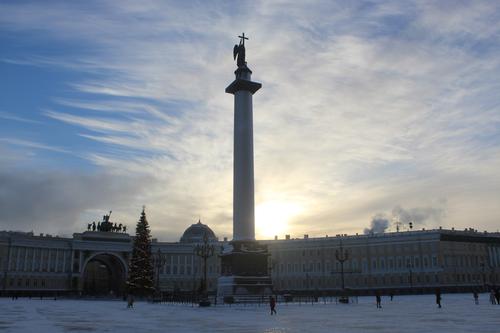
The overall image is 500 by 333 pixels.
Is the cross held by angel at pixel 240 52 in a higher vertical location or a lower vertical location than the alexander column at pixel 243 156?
higher

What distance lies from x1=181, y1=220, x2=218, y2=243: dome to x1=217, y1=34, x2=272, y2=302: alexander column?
8418 cm

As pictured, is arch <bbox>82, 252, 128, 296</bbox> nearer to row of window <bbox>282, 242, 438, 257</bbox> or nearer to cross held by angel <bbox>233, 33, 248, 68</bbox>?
row of window <bbox>282, 242, 438, 257</bbox>

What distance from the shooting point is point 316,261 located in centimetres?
12025

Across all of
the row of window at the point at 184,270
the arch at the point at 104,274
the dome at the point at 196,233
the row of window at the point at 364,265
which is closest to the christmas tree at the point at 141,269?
the arch at the point at 104,274

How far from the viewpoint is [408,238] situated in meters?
111

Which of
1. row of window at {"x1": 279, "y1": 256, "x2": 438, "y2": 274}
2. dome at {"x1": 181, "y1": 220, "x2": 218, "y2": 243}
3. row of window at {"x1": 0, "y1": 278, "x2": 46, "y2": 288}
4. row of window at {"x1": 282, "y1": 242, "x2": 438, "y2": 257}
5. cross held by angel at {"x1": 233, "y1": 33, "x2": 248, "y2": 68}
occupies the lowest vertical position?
row of window at {"x1": 0, "y1": 278, "x2": 46, "y2": 288}

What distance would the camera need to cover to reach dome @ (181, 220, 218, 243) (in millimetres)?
142125

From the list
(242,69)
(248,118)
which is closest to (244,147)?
(248,118)

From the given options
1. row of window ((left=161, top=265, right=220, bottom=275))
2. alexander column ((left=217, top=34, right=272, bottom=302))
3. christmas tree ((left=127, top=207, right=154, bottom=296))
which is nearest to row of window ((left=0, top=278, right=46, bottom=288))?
row of window ((left=161, top=265, right=220, bottom=275))

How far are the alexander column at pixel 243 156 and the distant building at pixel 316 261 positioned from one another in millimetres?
49515

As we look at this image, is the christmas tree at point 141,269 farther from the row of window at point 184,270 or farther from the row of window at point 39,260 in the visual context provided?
the row of window at point 184,270

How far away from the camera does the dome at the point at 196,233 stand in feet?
466

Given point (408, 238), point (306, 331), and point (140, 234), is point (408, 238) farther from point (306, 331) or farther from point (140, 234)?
point (306, 331)

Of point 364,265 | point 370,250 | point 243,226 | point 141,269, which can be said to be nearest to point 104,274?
point 364,265
